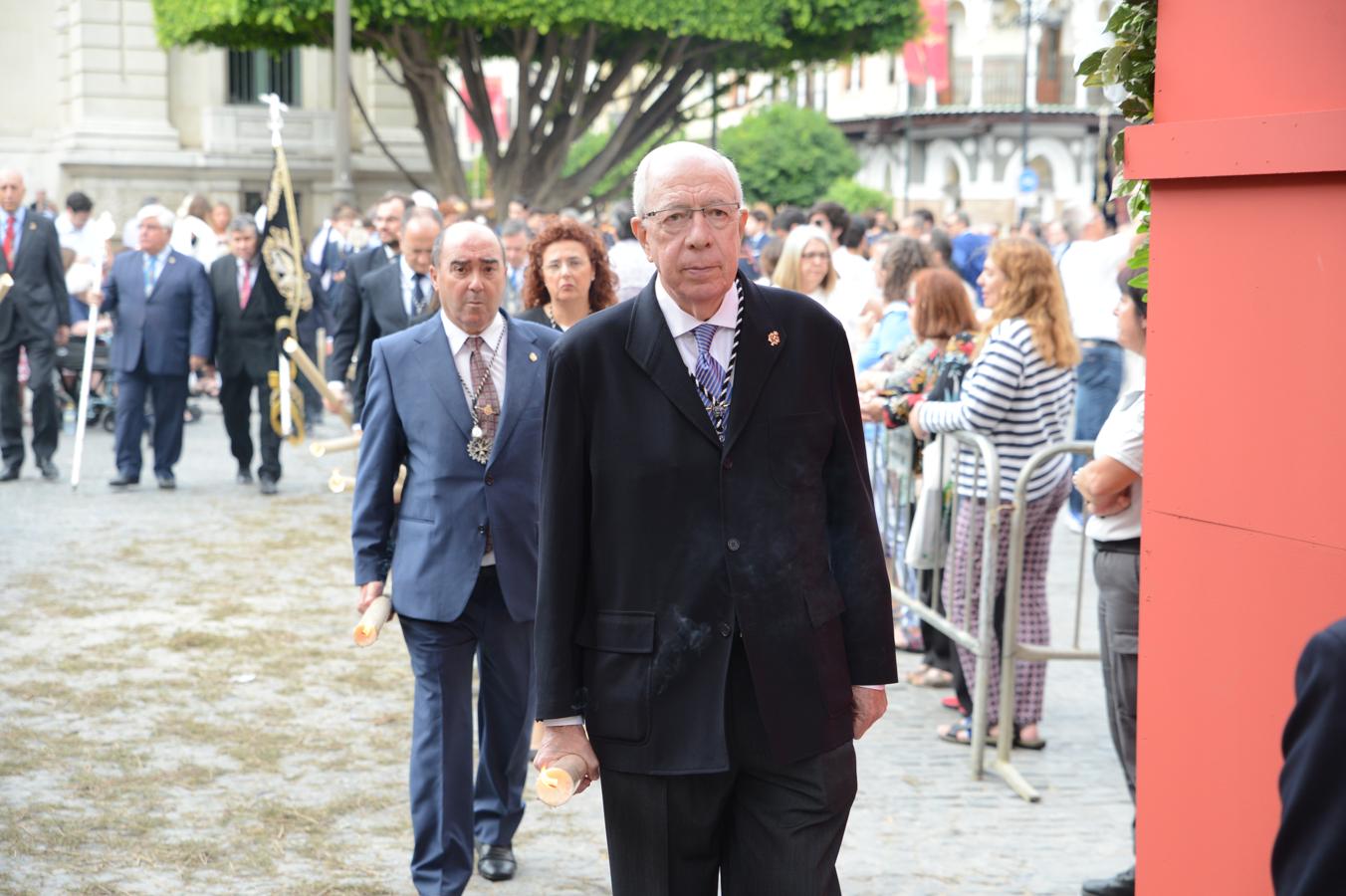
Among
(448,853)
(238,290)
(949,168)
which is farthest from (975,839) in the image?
(949,168)

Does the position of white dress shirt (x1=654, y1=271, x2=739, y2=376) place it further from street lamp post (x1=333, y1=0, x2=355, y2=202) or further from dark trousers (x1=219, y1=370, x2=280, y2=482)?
street lamp post (x1=333, y1=0, x2=355, y2=202)

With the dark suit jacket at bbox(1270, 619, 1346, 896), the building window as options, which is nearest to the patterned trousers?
the dark suit jacket at bbox(1270, 619, 1346, 896)

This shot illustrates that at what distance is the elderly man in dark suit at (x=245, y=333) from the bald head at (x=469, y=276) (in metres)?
8.29

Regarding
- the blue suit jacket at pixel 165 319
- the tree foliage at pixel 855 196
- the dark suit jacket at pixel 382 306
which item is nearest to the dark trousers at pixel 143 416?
the blue suit jacket at pixel 165 319

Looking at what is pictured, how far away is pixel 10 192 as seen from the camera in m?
13.8

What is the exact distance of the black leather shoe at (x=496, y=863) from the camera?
5730 mm

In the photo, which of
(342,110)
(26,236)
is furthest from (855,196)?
(26,236)

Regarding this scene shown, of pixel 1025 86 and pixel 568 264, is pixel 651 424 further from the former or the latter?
pixel 1025 86

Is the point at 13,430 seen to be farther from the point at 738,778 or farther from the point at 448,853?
the point at 738,778

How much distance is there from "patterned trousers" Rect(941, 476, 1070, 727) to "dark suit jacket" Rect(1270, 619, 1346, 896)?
495 centimetres

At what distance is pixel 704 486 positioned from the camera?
341 centimetres

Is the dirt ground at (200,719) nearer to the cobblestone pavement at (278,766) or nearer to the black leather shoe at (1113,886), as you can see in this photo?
the cobblestone pavement at (278,766)

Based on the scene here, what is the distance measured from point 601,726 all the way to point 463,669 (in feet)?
6.47

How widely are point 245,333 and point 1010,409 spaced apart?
325 inches
